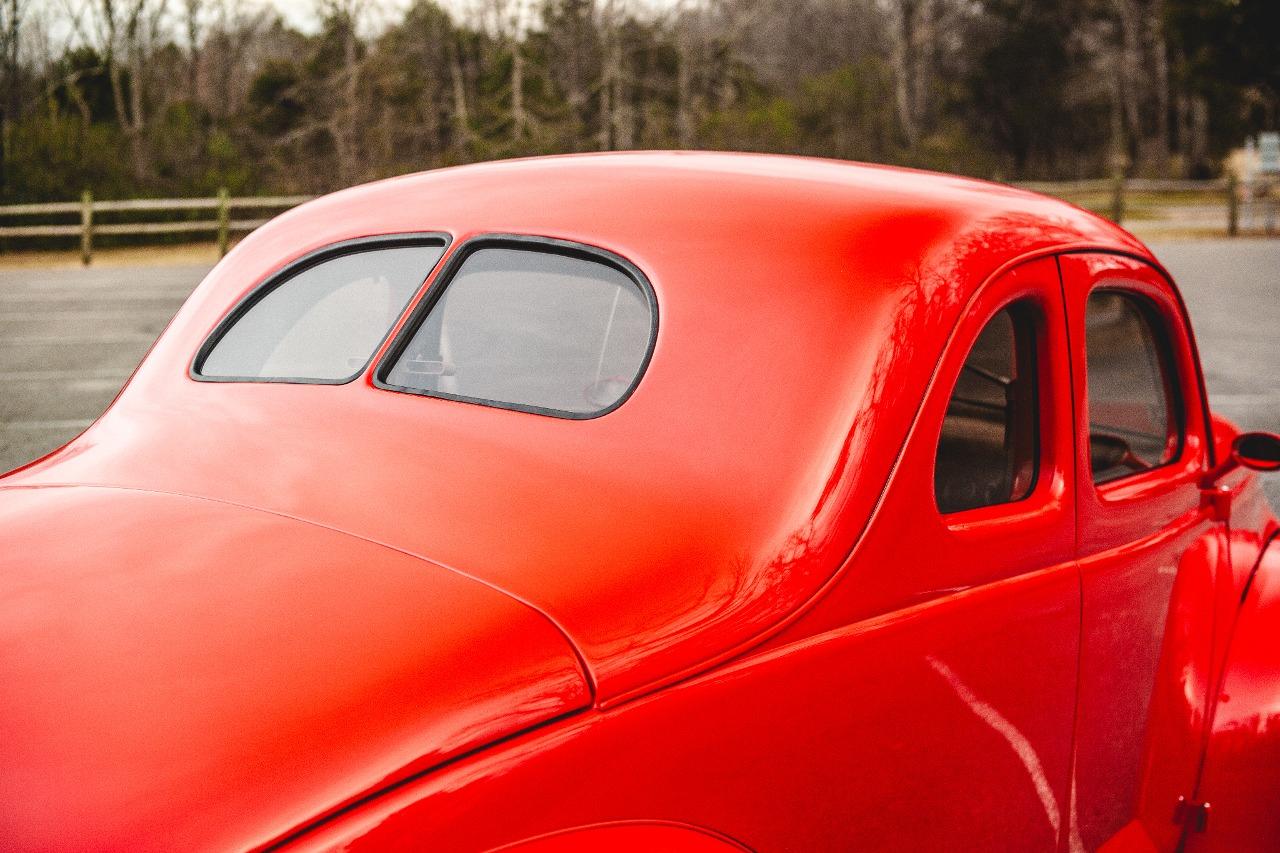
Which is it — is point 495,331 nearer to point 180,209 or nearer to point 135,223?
point 135,223

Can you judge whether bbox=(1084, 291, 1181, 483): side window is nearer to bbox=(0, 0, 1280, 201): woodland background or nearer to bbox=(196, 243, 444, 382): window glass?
bbox=(196, 243, 444, 382): window glass

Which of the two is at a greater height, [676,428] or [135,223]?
[135,223]

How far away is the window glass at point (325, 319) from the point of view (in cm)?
215

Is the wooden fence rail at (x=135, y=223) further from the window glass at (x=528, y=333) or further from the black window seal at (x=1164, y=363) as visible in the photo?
the window glass at (x=528, y=333)

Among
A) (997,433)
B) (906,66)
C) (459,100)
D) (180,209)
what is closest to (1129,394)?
(997,433)

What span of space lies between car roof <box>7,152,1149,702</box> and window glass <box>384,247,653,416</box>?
57mm

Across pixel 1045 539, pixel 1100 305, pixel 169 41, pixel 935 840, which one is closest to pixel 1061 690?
pixel 1045 539

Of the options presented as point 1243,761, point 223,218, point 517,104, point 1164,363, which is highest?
point 517,104

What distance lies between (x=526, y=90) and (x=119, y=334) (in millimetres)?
Answer: 29454

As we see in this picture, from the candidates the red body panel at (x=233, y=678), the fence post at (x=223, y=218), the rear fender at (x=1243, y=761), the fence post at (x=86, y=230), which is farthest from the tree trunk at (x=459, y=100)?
the red body panel at (x=233, y=678)

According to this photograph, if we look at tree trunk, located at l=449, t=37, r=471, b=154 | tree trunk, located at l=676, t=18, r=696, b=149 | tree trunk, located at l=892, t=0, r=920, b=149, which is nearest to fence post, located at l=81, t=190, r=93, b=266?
tree trunk, located at l=449, t=37, r=471, b=154

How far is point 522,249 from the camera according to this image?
204 cm

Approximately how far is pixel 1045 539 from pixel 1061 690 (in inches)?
9.8

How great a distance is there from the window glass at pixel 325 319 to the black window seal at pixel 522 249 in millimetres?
52
